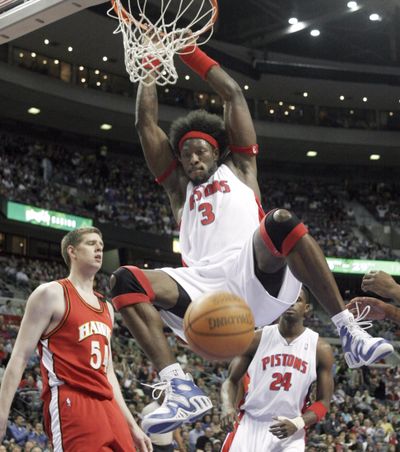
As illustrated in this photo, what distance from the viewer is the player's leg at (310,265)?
4805 mm

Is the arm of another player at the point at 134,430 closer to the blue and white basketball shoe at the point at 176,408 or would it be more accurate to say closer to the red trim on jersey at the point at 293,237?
the blue and white basketball shoe at the point at 176,408

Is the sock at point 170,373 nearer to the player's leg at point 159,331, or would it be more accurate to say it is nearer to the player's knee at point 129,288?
the player's leg at point 159,331

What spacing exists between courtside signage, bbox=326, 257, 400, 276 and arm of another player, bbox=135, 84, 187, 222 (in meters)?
25.2

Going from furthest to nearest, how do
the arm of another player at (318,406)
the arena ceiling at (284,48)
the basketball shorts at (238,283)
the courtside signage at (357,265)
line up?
the courtside signage at (357,265)
the arena ceiling at (284,48)
the arm of another player at (318,406)
the basketball shorts at (238,283)

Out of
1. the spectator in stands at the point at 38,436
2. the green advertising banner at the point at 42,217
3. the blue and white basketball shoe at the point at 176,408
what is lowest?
the spectator in stands at the point at 38,436

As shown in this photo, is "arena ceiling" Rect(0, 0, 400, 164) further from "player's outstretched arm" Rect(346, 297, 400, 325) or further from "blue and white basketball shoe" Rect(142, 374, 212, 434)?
"blue and white basketball shoe" Rect(142, 374, 212, 434)

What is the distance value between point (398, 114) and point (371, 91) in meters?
2.55

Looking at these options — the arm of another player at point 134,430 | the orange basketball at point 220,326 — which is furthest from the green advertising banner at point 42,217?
the orange basketball at point 220,326

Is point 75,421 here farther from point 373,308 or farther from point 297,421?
point 297,421

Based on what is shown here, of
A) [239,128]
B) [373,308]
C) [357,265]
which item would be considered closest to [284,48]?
[357,265]

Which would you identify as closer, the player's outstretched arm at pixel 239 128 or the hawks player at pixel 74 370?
the hawks player at pixel 74 370

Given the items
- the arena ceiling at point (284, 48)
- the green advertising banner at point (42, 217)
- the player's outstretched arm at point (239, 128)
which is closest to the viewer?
the player's outstretched arm at point (239, 128)

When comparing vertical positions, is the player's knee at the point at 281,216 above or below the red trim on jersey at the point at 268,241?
above

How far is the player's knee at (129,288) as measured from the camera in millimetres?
4887
